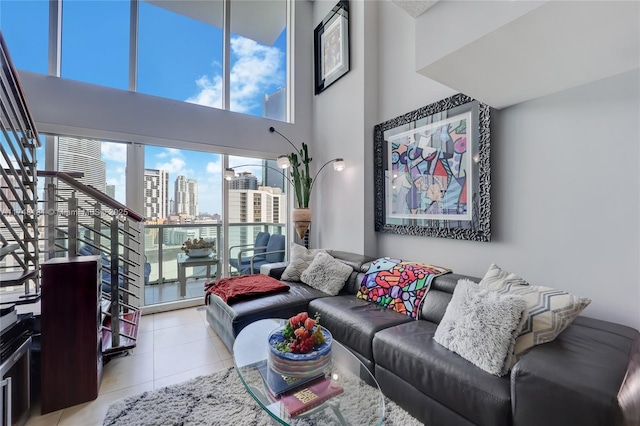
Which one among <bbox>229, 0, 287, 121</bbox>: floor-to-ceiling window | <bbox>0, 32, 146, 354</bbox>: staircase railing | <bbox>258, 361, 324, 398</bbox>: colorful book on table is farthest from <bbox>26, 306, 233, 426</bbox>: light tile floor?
<bbox>229, 0, 287, 121</bbox>: floor-to-ceiling window

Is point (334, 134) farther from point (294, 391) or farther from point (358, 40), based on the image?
point (294, 391)

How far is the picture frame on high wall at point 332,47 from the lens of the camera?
12.1ft

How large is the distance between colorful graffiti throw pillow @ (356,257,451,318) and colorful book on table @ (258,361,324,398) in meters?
1.12

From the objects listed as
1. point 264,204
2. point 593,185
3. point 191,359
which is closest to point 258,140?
point 264,204

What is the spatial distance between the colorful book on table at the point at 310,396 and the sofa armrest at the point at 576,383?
2.68ft

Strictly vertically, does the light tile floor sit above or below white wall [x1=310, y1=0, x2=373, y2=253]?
below

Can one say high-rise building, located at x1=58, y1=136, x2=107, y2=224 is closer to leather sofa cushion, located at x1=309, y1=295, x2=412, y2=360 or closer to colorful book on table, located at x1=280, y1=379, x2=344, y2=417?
leather sofa cushion, located at x1=309, y1=295, x2=412, y2=360

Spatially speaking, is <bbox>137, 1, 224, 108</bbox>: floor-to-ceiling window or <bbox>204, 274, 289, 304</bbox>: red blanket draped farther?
<bbox>137, 1, 224, 108</bbox>: floor-to-ceiling window

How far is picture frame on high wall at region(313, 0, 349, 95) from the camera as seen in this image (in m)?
3.69

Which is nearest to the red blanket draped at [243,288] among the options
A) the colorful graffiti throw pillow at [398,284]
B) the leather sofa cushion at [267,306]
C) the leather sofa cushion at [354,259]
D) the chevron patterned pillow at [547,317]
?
the leather sofa cushion at [267,306]

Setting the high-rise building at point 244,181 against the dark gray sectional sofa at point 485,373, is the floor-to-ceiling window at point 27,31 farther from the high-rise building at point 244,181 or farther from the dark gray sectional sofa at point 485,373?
the dark gray sectional sofa at point 485,373

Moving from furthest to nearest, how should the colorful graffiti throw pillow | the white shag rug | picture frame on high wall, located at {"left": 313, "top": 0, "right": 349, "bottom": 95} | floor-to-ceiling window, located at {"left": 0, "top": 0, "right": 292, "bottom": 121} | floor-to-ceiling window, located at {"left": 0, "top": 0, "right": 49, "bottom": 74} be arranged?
picture frame on high wall, located at {"left": 313, "top": 0, "right": 349, "bottom": 95}
floor-to-ceiling window, located at {"left": 0, "top": 0, "right": 292, "bottom": 121}
floor-to-ceiling window, located at {"left": 0, "top": 0, "right": 49, "bottom": 74}
the colorful graffiti throw pillow
the white shag rug

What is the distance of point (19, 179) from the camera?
191cm

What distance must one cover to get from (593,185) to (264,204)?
3586 mm
